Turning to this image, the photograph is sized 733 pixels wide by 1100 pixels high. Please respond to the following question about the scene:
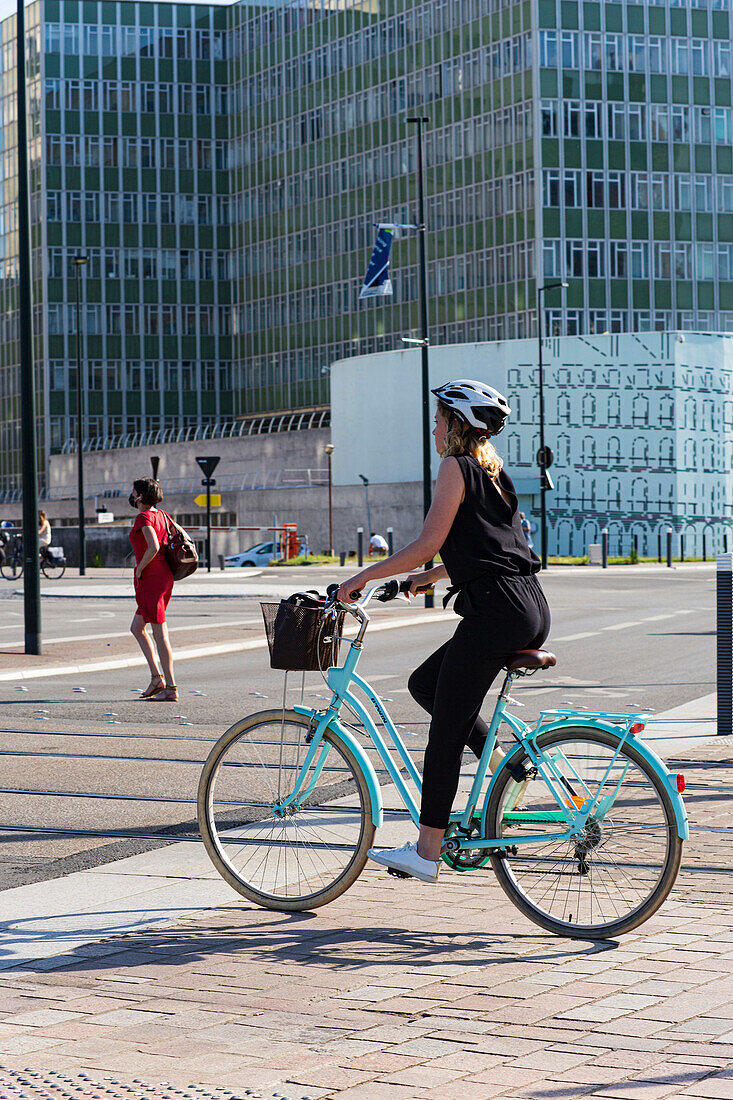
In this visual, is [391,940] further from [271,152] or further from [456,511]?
[271,152]

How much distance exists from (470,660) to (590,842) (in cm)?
76

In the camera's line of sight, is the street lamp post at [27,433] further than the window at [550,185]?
No

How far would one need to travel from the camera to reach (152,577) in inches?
530

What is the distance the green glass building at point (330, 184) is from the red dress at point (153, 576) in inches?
2276

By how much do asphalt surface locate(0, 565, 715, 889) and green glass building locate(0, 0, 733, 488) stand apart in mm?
43529

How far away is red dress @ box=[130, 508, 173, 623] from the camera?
13.4 meters

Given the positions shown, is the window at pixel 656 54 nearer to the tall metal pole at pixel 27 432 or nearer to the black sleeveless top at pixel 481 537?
the tall metal pole at pixel 27 432

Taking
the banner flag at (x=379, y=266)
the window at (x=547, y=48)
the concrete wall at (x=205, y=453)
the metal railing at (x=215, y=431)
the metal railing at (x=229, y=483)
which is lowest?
the metal railing at (x=229, y=483)

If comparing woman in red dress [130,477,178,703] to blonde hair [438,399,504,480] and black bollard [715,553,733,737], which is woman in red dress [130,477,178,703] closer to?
black bollard [715,553,733,737]

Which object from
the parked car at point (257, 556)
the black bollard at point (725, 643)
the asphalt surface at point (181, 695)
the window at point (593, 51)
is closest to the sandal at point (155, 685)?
the asphalt surface at point (181, 695)

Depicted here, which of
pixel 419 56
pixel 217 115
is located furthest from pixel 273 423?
pixel 217 115

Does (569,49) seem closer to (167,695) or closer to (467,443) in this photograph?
(167,695)

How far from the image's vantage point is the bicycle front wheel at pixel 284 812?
595 centimetres

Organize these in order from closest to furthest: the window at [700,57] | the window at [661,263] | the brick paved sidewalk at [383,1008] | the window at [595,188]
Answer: the brick paved sidewalk at [383,1008]
the window at [595,188]
the window at [661,263]
the window at [700,57]
